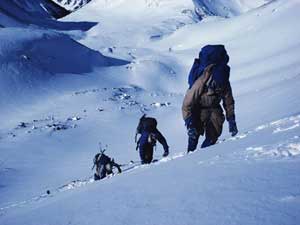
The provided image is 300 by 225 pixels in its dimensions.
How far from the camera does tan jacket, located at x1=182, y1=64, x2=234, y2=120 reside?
6531 mm

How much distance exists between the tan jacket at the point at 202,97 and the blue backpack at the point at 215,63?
0.25 ft

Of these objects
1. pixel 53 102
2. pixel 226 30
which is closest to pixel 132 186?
pixel 53 102

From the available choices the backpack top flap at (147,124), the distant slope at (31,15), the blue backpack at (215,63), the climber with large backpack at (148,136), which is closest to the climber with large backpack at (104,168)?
the climber with large backpack at (148,136)

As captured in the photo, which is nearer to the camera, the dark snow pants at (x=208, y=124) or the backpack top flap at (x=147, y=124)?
the dark snow pants at (x=208, y=124)

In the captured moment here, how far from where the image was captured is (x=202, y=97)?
6668 mm

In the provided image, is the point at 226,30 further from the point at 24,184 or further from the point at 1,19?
the point at 24,184

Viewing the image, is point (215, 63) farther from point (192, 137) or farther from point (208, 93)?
point (192, 137)

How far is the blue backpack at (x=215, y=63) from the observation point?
648 cm

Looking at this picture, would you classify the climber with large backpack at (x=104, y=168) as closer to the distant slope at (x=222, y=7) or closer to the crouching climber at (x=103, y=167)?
the crouching climber at (x=103, y=167)

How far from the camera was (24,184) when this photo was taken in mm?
17844

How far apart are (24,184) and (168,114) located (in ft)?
38.0

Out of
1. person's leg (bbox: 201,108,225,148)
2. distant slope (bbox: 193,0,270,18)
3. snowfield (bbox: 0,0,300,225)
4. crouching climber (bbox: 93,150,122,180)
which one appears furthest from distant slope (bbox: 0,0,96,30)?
person's leg (bbox: 201,108,225,148)

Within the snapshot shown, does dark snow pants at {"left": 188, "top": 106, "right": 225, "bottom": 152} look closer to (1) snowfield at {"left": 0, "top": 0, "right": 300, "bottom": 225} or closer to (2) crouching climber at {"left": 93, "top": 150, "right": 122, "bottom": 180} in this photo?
(1) snowfield at {"left": 0, "top": 0, "right": 300, "bottom": 225}

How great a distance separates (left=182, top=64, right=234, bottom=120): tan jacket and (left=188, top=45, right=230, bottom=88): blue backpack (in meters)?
0.08
